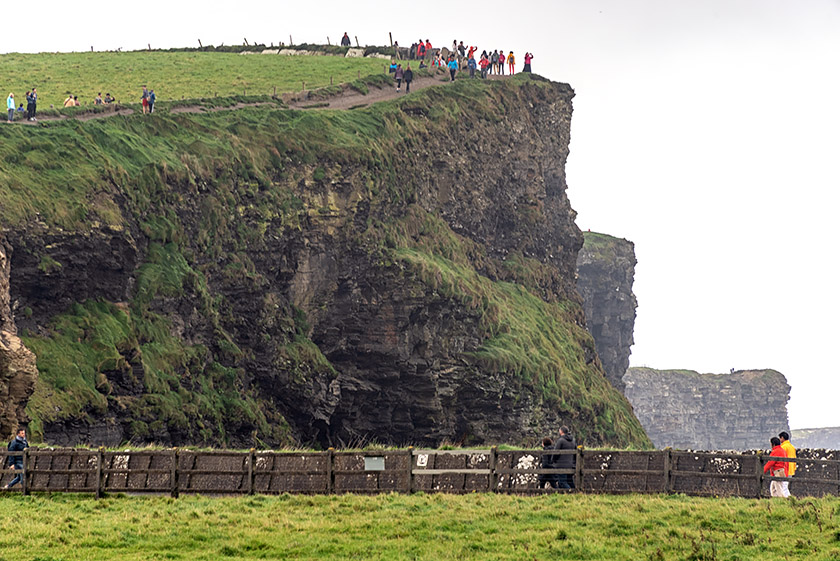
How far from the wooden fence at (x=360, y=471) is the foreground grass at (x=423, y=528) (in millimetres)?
973

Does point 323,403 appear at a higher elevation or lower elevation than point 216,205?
lower

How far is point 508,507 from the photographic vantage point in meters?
30.4

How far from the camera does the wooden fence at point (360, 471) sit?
1284 inches

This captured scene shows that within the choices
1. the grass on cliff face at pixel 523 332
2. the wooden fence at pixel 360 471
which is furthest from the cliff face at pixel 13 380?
the grass on cliff face at pixel 523 332

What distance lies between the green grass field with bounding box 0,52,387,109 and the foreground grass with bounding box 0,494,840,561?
180ft

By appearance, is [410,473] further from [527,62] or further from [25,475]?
[527,62]

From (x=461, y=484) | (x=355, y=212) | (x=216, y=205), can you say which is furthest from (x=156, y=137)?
(x=461, y=484)

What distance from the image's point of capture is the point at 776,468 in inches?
1270

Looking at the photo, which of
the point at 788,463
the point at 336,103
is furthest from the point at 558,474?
the point at 336,103

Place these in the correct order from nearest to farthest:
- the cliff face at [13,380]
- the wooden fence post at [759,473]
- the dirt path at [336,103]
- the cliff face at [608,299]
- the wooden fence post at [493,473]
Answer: the wooden fence post at [759,473] < the wooden fence post at [493,473] < the cliff face at [13,380] < the dirt path at [336,103] < the cliff face at [608,299]

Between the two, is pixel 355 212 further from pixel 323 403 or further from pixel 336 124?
pixel 323 403

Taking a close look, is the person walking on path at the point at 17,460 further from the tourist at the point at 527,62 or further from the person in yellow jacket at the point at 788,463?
the tourist at the point at 527,62

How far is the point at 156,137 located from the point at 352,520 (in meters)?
44.8

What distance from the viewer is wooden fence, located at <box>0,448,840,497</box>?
107ft
